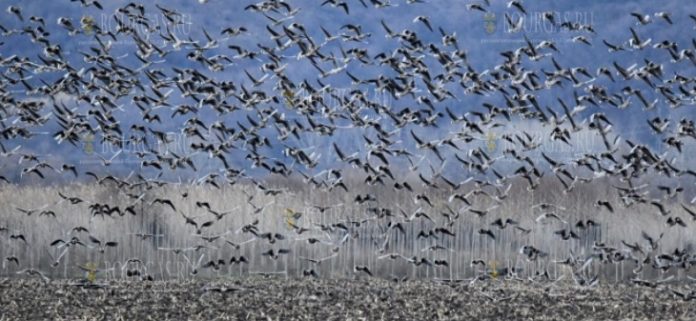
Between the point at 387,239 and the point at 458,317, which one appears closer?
the point at 458,317

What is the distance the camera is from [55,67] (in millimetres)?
31609

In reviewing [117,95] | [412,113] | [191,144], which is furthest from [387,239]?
[117,95]

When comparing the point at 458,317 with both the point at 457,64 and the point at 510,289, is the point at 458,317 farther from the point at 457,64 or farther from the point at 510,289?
the point at 457,64

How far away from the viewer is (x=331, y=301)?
A: 27.0 metres

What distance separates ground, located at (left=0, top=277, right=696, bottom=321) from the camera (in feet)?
84.2

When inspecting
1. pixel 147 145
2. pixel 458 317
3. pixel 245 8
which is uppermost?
pixel 245 8

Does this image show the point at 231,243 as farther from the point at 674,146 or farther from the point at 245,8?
the point at 674,146

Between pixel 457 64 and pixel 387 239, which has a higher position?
pixel 457 64

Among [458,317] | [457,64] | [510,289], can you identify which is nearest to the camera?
[458,317]

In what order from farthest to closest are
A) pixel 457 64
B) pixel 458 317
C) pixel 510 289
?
1. pixel 457 64
2. pixel 510 289
3. pixel 458 317

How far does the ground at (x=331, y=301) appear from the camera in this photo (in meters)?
25.7

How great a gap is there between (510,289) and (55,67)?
11453mm

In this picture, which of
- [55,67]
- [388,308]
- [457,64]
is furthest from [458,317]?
[55,67]

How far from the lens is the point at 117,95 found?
104ft
